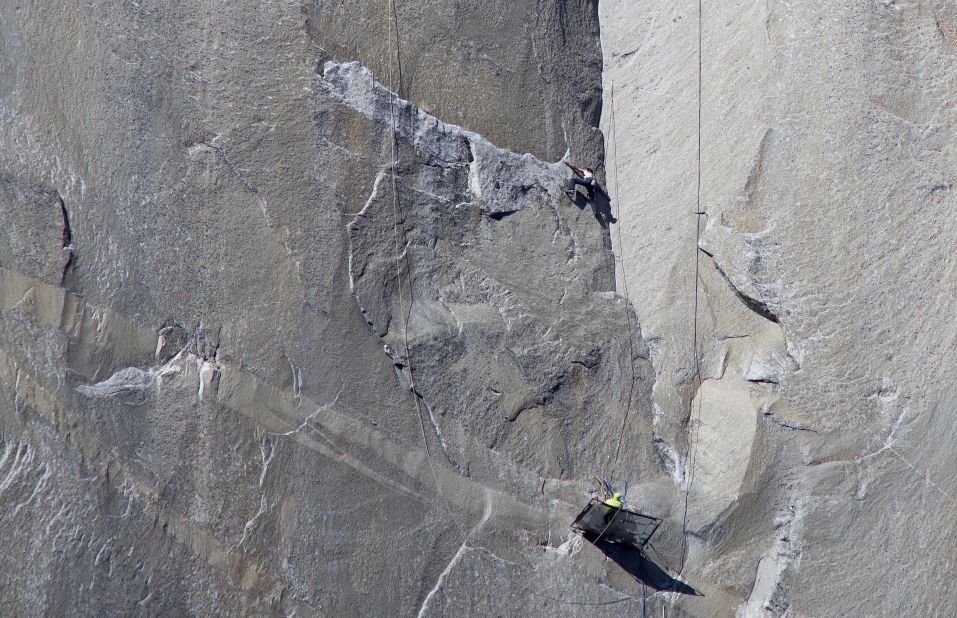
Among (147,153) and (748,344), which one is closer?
(147,153)

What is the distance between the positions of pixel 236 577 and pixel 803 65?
5063 mm

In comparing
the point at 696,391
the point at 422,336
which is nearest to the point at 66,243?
the point at 422,336

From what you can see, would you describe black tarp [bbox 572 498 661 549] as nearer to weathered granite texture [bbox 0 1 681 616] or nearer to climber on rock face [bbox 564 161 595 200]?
weathered granite texture [bbox 0 1 681 616]

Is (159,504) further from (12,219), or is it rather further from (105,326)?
(12,219)

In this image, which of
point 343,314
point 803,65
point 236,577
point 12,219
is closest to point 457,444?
point 343,314

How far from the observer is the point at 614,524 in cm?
464

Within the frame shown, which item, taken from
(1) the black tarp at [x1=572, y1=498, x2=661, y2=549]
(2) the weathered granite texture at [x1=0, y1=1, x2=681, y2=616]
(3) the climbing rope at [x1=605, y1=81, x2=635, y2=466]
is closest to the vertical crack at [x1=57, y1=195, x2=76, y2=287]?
(2) the weathered granite texture at [x1=0, y1=1, x2=681, y2=616]

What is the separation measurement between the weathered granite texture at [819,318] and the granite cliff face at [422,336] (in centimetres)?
2

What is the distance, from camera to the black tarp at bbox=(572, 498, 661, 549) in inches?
180

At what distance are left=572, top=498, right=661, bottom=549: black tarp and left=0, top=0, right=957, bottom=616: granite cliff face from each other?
15cm

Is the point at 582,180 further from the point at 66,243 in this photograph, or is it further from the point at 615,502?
the point at 66,243

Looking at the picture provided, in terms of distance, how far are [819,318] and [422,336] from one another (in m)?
2.65

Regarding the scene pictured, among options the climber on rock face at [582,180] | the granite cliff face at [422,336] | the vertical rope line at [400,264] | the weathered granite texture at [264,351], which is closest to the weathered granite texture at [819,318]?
the granite cliff face at [422,336]

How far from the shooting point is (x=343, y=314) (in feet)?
15.6
